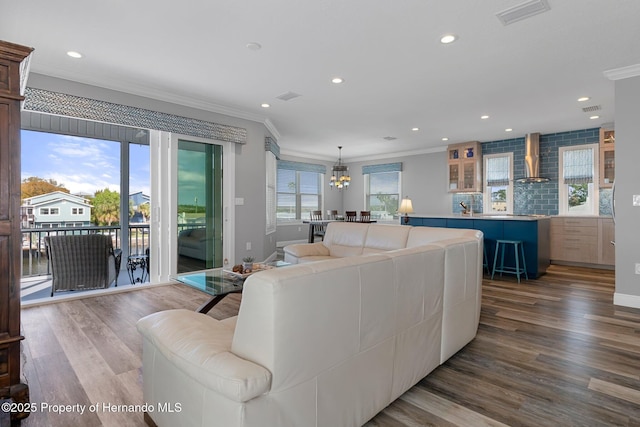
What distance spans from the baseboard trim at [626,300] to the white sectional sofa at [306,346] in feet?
10.1

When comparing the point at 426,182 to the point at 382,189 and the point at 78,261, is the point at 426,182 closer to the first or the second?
the point at 382,189

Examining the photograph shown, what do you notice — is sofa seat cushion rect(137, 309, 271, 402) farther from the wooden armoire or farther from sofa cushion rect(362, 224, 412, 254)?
sofa cushion rect(362, 224, 412, 254)

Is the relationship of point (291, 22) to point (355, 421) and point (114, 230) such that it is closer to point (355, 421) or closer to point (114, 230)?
point (355, 421)

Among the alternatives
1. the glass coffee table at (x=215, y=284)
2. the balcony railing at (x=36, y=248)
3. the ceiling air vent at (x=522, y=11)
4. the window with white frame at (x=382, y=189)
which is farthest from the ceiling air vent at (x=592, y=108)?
the balcony railing at (x=36, y=248)

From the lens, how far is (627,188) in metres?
A: 3.68

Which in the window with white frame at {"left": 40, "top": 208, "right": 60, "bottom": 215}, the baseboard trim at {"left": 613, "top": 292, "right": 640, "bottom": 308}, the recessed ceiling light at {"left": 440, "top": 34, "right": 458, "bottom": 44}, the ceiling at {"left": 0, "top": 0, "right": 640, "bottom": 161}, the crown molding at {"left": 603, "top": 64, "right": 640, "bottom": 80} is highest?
the ceiling at {"left": 0, "top": 0, "right": 640, "bottom": 161}

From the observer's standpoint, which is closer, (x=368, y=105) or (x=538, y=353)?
(x=538, y=353)

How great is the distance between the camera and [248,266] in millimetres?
3148

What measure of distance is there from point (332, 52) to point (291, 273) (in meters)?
2.70

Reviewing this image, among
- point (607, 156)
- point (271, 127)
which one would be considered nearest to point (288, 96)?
point (271, 127)

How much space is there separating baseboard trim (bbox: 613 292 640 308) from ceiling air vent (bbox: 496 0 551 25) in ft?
10.6

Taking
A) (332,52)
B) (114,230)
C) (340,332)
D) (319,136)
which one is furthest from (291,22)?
(114,230)

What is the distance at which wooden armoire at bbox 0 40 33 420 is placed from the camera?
1.68 m

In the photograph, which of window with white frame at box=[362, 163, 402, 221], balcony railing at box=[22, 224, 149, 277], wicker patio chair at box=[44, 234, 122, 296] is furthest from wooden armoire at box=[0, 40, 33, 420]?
window with white frame at box=[362, 163, 402, 221]
